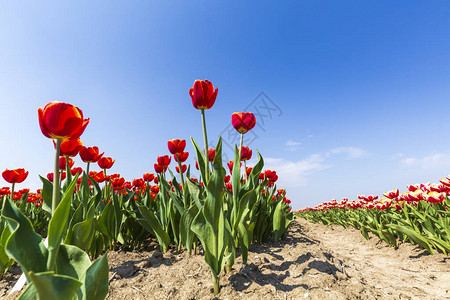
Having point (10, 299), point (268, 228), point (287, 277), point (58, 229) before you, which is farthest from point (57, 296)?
point (268, 228)

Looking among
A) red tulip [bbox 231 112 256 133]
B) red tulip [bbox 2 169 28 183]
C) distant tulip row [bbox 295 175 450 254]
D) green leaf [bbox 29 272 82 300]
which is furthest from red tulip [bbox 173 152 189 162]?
distant tulip row [bbox 295 175 450 254]

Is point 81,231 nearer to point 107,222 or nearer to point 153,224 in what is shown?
point 153,224

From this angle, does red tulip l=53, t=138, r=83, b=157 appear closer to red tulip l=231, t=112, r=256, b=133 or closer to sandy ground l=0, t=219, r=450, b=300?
Answer: sandy ground l=0, t=219, r=450, b=300

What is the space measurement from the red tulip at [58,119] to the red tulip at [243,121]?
1.48 meters

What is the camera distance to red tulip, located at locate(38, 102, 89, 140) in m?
1.07

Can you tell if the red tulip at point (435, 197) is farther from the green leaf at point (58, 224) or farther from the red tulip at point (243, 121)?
the green leaf at point (58, 224)

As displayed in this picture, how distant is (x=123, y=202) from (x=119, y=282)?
140 cm

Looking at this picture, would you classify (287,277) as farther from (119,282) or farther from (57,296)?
(57,296)

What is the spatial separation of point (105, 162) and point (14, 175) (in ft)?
4.36

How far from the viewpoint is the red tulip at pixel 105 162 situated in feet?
10.00

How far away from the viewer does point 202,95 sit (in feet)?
6.07

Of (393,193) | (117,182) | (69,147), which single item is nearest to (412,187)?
(393,193)

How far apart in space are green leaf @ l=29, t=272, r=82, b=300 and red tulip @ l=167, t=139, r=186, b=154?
1.84 metres

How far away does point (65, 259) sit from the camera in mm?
1101
